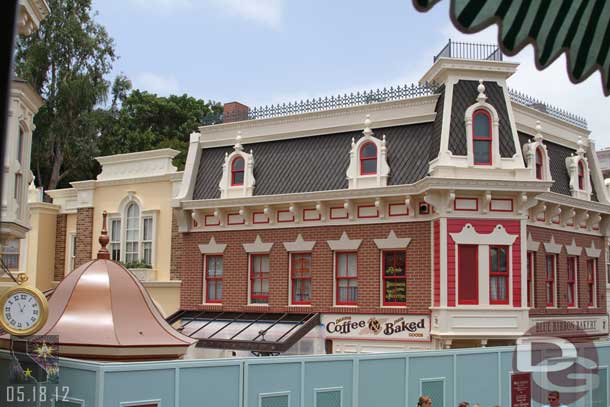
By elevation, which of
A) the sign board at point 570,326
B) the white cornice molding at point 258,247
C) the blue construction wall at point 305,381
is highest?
the white cornice molding at point 258,247

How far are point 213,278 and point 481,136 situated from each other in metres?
9.67

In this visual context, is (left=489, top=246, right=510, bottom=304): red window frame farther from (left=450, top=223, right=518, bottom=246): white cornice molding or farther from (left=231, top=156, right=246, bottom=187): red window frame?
(left=231, top=156, right=246, bottom=187): red window frame

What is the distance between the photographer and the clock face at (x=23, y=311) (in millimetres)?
12391

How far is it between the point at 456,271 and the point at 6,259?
17407 millimetres

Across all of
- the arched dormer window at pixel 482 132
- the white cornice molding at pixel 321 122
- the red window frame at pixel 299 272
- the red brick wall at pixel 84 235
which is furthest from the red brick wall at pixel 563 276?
the red brick wall at pixel 84 235

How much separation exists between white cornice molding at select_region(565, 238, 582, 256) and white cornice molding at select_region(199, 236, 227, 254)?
10.8m

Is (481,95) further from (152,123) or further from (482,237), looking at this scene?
(152,123)

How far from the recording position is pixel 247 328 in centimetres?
2267

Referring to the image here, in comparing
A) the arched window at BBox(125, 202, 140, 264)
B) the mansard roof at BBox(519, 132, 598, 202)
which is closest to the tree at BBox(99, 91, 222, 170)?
the arched window at BBox(125, 202, 140, 264)

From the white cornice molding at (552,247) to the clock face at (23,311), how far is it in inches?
601

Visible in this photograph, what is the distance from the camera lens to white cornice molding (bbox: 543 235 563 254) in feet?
74.8

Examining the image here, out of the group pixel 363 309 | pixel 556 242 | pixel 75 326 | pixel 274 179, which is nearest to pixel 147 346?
pixel 75 326

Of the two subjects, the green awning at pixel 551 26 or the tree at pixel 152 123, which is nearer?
the green awning at pixel 551 26

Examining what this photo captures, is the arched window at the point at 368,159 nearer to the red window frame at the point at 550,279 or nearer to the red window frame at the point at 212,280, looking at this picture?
the red window frame at the point at 212,280
